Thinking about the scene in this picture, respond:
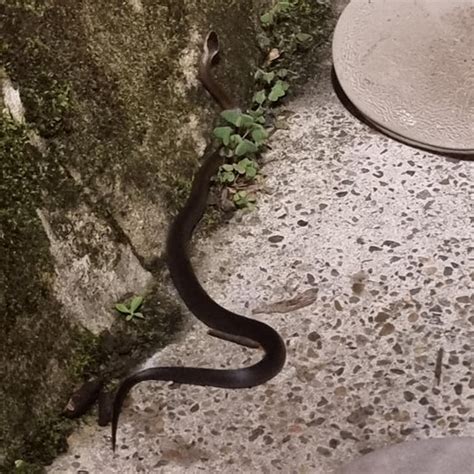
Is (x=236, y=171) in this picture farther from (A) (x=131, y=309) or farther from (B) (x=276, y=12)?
(B) (x=276, y=12)

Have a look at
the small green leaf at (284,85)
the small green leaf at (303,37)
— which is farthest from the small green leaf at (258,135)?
the small green leaf at (303,37)

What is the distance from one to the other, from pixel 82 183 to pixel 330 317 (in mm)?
694

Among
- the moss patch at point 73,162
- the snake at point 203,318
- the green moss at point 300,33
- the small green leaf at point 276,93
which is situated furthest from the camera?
the green moss at point 300,33

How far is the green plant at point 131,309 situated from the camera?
2494 millimetres

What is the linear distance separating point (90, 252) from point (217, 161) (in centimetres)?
55

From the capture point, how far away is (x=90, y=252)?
245 centimetres

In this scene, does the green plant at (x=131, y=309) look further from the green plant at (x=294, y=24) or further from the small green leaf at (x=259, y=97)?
the green plant at (x=294, y=24)

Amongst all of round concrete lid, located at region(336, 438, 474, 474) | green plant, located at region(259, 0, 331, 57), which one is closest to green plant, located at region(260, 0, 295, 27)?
→ green plant, located at region(259, 0, 331, 57)

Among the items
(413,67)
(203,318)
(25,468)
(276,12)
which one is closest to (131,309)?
(203,318)

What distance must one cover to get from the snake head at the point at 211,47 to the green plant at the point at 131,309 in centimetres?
77

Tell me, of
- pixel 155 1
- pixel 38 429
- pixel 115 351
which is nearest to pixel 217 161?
pixel 155 1

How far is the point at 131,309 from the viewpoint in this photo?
8.20ft

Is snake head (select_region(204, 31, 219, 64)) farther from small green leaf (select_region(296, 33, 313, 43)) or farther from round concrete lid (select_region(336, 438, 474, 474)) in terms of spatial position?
round concrete lid (select_region(336, 438, 474, 474))

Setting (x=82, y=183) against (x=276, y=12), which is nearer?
(x=82, y=183)
